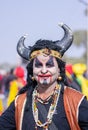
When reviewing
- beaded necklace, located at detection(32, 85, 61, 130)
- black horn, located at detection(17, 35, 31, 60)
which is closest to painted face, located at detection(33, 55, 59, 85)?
beaded necklace, located at detection(32, 85, 61, 130)

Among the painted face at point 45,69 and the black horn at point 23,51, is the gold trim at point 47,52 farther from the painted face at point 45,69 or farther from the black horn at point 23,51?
the black horn at point 23,51

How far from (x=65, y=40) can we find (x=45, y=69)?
0.43 metres

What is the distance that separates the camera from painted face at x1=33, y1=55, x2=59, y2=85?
5.83 metres

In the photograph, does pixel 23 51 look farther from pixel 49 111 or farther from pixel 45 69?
pixel 49 111

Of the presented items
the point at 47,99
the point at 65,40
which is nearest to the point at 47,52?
the point at 65,40

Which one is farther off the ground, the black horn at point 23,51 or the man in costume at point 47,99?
the black horn at point 23,51

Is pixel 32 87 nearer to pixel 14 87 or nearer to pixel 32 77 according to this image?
pixel 32 77

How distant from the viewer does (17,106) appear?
5.89 m

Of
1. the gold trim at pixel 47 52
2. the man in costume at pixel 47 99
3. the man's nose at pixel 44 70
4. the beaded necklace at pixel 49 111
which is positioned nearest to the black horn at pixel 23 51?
the man in costume at pixel 47 99

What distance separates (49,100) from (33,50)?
55cm

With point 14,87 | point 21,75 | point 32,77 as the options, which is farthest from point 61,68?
point 21,75

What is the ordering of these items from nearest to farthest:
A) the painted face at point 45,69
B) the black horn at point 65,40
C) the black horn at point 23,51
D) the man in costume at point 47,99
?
1. the man in costume at point 47,99
2. the painted face at point 45,69
3. the black horn at point 65,40
4. the black horn at point 23,51

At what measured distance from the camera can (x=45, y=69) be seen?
19.2 ft

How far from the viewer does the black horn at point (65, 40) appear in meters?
6.05
